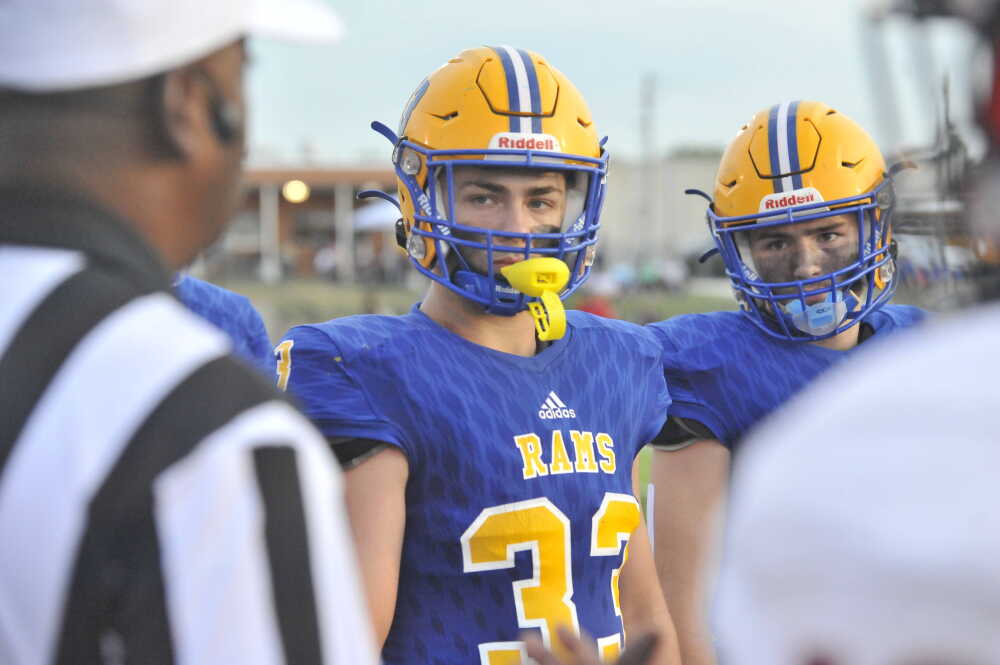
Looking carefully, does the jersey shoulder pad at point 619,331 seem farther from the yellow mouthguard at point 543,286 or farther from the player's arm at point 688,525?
the player's arm at point 688,525

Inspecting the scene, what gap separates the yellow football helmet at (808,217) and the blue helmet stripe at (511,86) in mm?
731

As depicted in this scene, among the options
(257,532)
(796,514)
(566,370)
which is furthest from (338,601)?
(566,370)

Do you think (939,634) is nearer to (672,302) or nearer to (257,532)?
(257,532)

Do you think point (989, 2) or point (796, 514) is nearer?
point (796, 514)

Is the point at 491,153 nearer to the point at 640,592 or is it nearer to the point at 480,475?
the point at 480,475

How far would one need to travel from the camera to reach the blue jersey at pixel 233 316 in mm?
2564

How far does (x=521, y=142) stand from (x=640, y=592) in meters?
0.97

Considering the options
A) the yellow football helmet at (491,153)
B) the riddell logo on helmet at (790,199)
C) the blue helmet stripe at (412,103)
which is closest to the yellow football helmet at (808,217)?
the riddell logo on helmet at (790,199)

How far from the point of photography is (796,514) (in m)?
0.79

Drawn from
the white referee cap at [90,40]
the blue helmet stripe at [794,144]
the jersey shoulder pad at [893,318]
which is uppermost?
the white referee cap at [90,40]

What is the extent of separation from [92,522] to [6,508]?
3.0 inches

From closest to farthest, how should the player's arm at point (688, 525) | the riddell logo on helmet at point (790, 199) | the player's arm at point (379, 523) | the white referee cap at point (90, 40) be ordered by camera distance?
the white referee cap at point (90, 40)
the player's arm at point (379, 523)
the player's arm at point (688, 525)
the riddell logo on helmet at point (790, 199)

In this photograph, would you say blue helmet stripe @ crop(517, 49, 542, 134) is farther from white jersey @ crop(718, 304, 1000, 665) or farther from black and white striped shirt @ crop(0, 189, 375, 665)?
white jersey @ crop(718, 304, 1000, 665)

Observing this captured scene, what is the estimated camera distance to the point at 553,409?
2.36 meters
